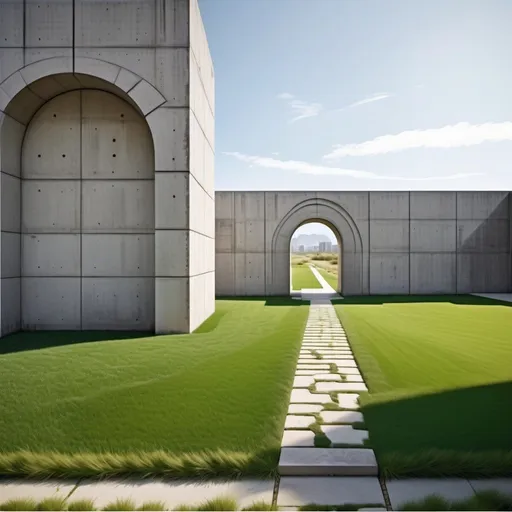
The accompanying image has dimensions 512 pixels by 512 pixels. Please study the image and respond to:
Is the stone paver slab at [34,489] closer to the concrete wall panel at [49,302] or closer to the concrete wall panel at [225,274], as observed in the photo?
the concrete wall panel at [49,302]

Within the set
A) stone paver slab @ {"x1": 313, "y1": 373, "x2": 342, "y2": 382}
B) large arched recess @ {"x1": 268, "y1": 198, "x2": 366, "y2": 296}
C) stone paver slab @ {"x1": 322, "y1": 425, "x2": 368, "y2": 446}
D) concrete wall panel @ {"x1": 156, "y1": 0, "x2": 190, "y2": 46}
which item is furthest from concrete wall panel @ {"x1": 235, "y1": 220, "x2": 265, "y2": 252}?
stone paver slab @ {"x1": 322, "y1": 425, "x2": 368, "y2": 446}

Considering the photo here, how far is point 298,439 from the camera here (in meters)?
3.93

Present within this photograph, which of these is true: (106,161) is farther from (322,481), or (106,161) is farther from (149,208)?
(322,481)

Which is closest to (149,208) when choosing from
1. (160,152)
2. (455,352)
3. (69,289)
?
(160,152)

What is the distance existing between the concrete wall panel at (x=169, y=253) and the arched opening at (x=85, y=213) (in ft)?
2.41

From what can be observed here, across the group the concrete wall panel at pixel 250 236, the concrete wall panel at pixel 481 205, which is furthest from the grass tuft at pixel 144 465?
the concrete wall panel at pixel 481 205

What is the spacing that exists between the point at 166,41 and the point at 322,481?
9233 millimetres

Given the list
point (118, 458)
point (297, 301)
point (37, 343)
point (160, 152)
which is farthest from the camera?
point (297, 301)

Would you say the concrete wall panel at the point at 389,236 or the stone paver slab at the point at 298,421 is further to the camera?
the concrete wall panel at the point at 389,236

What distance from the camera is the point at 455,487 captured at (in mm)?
3150

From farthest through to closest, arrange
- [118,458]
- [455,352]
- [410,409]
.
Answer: [455,352], [410,409], [118,458]

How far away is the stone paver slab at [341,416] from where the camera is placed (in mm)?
4355

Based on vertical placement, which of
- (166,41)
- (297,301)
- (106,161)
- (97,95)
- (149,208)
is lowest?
(297,301)

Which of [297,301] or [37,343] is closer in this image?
[37,343]
